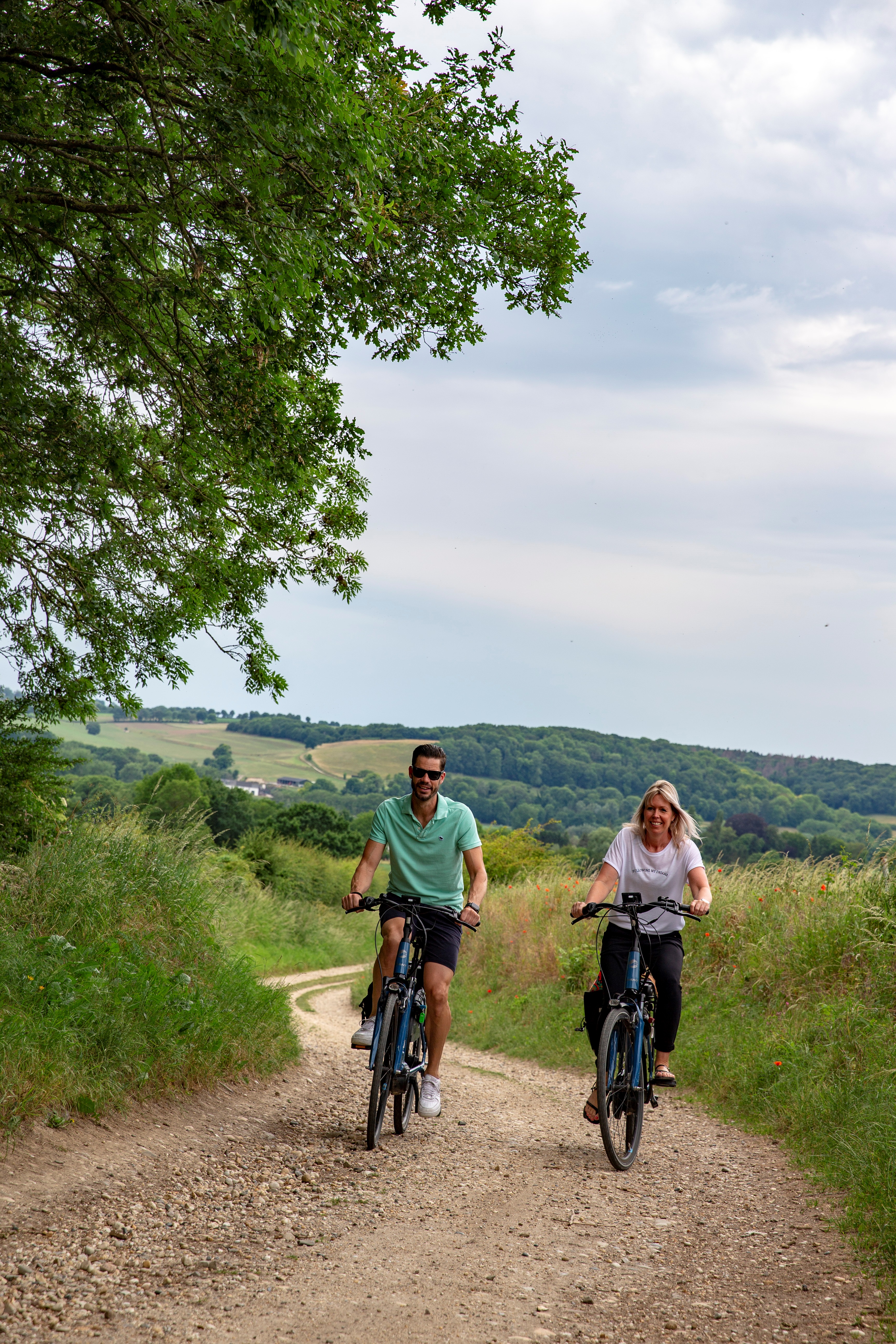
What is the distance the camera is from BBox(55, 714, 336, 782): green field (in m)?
115

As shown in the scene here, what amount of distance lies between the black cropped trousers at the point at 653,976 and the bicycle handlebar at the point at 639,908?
241mm

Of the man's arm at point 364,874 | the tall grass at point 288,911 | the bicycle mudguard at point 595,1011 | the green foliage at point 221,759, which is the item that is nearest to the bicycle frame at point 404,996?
the man's arm at point 364,874

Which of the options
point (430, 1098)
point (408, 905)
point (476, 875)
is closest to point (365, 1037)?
point (430, 1098)

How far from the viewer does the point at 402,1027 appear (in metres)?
6.01

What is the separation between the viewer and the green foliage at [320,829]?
157ft

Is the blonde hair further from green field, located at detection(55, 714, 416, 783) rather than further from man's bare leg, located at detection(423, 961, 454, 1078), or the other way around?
green field, located at detection(55, 714, 416, 783)

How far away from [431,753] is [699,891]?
1.86 meters

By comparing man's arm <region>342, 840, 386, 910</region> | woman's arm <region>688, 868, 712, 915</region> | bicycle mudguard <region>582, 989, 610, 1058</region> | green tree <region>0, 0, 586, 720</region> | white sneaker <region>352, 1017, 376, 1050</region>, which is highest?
green tree <region>0, 0, 586, 720</region>

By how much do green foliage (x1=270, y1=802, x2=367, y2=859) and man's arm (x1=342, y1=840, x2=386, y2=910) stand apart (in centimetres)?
3949

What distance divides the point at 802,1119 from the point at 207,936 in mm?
5018

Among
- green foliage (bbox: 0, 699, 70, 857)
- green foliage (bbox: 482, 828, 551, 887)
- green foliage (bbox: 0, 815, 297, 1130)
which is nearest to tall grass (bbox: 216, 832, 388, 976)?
green foliage (bbox: 0, 815, 297, 1130)

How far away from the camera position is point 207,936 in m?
8.99

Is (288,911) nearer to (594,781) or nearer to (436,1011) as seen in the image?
(436,1011)

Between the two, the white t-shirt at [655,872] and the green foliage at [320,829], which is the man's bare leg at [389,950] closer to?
the white t-shirt at [655,872]
